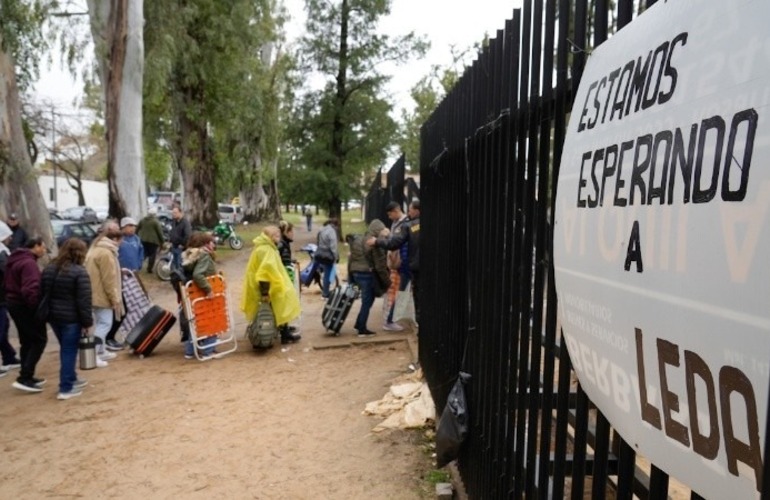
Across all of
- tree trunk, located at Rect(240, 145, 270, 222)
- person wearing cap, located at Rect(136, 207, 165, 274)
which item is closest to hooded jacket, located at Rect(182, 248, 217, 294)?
person wearing cap, located at Rect(136, 207, 165, 274)

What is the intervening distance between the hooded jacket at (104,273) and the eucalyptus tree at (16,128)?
8395 mm

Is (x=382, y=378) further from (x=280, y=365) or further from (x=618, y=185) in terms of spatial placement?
(x=618, y=185)

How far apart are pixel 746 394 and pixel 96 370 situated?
26.5 feet

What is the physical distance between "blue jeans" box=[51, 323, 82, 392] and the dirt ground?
0.75 feet

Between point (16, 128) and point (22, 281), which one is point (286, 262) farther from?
point (16, 128)

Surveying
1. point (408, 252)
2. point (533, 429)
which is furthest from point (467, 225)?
point (408, 252)

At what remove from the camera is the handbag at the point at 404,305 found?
8.52 metres

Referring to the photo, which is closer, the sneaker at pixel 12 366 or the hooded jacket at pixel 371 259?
the sneaker at pixel 12 366

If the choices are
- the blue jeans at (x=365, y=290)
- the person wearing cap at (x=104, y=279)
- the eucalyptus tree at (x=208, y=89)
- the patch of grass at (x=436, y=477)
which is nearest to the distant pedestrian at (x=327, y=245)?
the blue jeans at (x=365, y=290)

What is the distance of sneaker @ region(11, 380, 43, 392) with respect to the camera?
22.0 feet

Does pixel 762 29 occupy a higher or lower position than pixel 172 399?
higher

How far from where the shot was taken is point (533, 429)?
85.7 inches

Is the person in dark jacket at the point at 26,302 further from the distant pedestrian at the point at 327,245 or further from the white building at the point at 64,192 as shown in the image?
the white building at the point at 64,192

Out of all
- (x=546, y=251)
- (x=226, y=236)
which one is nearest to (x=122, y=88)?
(x=226, y=236)
